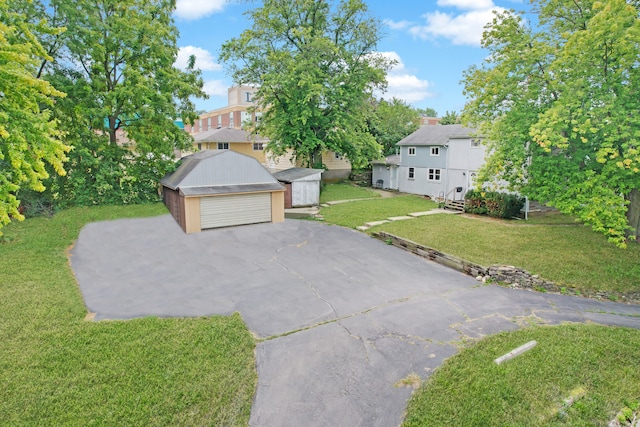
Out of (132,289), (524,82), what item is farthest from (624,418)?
(524,82)

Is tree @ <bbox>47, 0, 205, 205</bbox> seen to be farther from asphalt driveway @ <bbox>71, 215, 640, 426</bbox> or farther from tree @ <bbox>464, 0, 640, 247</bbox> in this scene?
tree @ <bbox>464, 0, 640, 247</bbox>

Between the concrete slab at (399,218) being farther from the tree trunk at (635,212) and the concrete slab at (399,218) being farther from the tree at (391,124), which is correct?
the tree at (391,124)

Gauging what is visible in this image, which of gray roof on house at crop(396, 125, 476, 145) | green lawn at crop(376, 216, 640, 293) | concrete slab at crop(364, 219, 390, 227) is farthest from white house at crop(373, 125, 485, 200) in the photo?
concrete slab at crop(364, 219, 390, 227)

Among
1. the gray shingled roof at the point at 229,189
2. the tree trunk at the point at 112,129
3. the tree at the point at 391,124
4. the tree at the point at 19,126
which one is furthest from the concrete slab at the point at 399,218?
the tree trunk at the point at 112,129

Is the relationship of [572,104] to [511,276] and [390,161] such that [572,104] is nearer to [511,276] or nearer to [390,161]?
[511,276]

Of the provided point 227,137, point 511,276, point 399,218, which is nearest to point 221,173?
point 399,218
